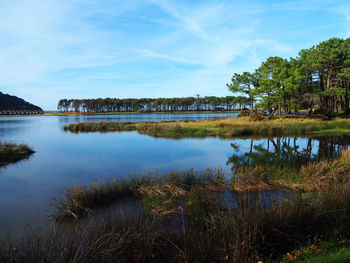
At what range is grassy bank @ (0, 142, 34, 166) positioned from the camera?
17.8 m

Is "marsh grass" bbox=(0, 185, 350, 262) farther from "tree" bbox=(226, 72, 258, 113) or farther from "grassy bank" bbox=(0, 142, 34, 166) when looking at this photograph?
"tree" bbox=(226, 72, 258, 113)

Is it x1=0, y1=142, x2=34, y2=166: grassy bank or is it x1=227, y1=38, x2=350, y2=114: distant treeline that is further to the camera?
x1=227, y1=38, x2=350, y2=114: distant treeline

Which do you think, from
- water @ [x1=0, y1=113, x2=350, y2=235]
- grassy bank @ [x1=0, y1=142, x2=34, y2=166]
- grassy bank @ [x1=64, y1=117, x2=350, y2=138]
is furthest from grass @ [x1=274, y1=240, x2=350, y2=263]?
grassy bank @ [x1=64, y1=117, x2=350, y2=138]

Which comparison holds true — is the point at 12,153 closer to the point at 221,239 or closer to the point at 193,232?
the point at 193,232

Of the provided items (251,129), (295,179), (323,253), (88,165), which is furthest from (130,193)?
(251,129)

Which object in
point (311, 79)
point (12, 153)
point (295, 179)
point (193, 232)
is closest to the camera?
point (193, 232)

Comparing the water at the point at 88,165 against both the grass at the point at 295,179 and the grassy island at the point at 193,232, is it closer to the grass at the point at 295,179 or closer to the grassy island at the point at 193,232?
the grassy island at the point at 193,232

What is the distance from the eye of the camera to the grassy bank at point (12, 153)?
17.8 m

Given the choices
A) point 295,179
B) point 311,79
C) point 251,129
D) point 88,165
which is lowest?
point 88,165

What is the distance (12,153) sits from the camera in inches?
745

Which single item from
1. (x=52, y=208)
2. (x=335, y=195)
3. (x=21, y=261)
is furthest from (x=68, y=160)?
(x=335, y=195)

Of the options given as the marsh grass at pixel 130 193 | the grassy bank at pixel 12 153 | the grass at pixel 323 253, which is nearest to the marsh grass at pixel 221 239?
the grass at pixel 323 253

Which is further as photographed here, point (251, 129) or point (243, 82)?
point (243, 82)

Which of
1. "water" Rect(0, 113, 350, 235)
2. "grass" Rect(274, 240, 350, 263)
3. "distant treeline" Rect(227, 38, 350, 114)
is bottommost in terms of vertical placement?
"water" Rect(0, 113, 350, 235)
